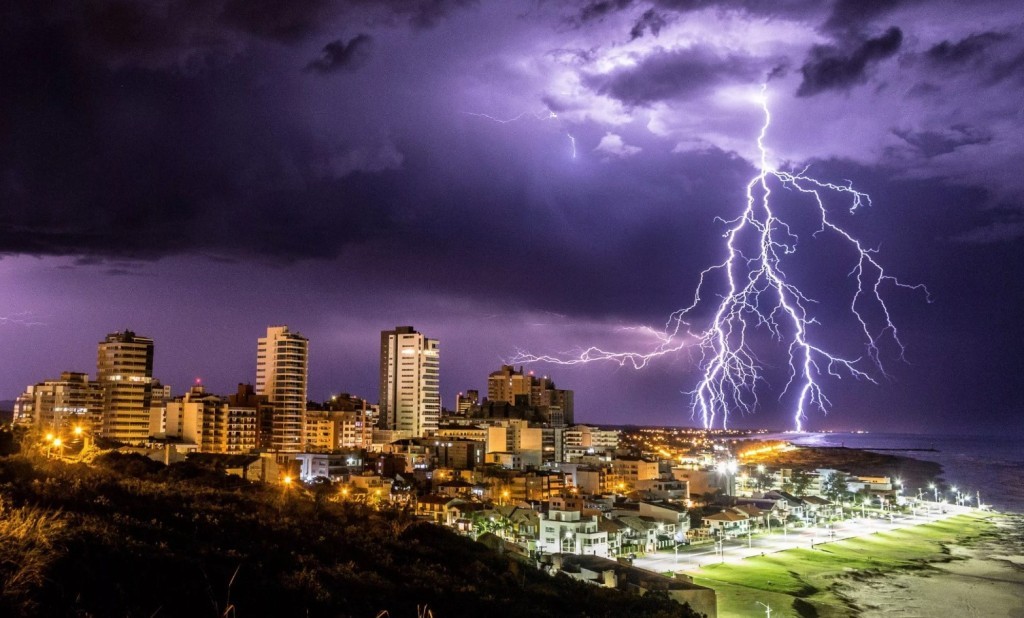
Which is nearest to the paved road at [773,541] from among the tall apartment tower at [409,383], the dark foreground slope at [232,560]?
the dark foreground slope at [232,560]

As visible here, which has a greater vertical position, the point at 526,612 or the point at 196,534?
the point at 196,534

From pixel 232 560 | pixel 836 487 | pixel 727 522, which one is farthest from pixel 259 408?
pixel 232 560

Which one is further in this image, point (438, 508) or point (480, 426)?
point (480, 426)

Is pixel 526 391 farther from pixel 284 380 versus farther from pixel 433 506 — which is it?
pixel 433 506

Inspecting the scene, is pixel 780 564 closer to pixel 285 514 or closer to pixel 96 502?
pixel 285 514

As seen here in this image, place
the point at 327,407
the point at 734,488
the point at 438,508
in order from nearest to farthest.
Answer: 1. the point at 438,508
2. the point at 734,488
3. the point at 327,407

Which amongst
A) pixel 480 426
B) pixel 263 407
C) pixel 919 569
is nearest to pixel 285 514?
pixel 919 569

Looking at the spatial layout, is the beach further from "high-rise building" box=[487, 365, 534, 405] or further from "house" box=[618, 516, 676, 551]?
"high-rise building" box=[487, 365, 534, 405]

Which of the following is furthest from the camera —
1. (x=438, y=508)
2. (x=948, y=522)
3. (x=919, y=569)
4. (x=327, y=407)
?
(x=327, y=407)

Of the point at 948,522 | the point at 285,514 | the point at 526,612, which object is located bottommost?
the point at 948,522
